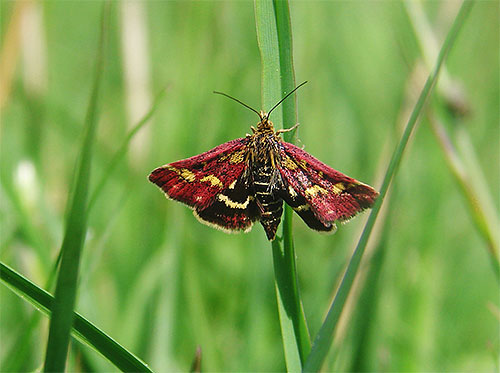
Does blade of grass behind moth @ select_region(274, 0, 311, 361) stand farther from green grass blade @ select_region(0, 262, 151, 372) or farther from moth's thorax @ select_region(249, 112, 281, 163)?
moth's thorax @ select_region(249, 112, 281, 163)

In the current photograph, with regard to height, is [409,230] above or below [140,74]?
below

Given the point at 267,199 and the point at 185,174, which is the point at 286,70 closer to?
the point at 267,199

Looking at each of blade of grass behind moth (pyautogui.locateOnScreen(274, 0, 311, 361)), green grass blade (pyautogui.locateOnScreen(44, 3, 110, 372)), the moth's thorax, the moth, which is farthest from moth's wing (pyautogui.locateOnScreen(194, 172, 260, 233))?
green grass blade (pyautogui.locateOnScreen(44, 3, 110, 372))

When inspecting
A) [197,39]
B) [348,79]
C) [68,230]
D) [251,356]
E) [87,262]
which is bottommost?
[251,356]

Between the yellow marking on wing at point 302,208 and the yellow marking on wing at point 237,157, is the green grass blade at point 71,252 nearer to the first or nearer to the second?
the yellow marking on wing at point 302,208

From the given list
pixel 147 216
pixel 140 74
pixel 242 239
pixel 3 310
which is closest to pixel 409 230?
pixel 242 239

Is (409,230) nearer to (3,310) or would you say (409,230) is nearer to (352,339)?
(352,339)

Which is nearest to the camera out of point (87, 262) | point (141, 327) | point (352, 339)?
point (87, 262)
